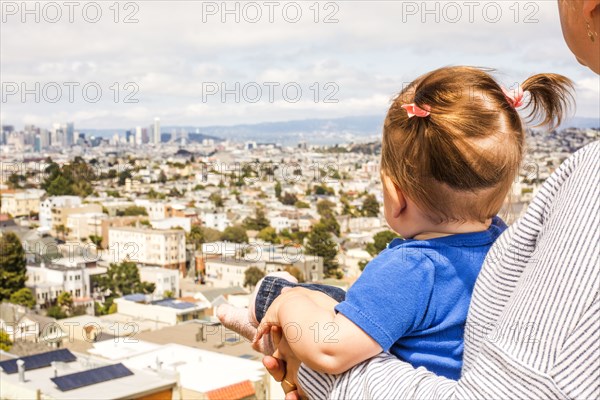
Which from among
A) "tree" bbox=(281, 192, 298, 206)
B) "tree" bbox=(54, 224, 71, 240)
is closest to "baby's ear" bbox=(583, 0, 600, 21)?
"tree" bbox=(54, 224, 71, 240)

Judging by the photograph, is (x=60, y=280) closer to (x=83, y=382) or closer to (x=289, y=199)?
(x=83, y=382)

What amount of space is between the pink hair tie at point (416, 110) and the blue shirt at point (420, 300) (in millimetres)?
100

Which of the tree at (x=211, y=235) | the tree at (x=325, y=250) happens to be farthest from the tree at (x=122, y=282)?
the tree at (x=211, y=235)

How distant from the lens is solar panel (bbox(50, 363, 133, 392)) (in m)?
5.50

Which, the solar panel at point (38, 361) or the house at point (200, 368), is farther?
the solar panel at point (38, 361)

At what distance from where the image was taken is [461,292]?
25.1 inches

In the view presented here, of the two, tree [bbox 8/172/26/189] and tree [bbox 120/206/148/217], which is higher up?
tree [bbox 8/172/26/189]

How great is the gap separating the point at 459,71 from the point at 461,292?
0.19 meters

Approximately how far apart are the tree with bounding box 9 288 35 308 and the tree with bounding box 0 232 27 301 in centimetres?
31

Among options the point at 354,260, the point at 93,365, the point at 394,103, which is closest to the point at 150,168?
the point at 354,260

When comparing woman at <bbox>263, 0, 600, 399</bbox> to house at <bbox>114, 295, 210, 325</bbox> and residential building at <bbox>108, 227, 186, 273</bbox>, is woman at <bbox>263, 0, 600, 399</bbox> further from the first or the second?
residential building at <bbox>108, 227, 186, 273</bbox>

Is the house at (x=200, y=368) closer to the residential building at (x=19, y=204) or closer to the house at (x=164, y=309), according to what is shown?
the house at (x=164, y=309)

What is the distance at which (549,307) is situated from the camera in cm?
42

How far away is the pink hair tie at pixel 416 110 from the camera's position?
0.66 metres
